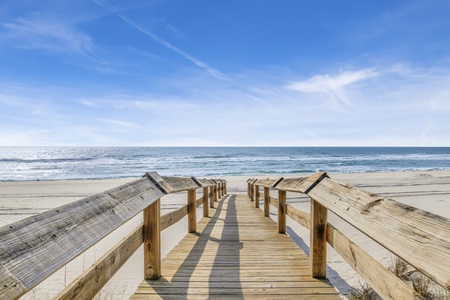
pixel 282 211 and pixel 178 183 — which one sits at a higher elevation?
pixel 178 183

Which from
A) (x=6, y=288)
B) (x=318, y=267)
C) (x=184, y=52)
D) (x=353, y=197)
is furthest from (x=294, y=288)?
(x=184, y=52)

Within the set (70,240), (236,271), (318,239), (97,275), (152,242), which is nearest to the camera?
(70,240)

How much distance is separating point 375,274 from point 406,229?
681mm

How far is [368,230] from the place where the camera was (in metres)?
1.54

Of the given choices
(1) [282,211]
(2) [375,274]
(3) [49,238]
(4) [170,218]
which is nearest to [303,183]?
(2) [375,274]

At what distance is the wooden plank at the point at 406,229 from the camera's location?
1.02 meters

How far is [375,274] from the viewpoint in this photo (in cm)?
175

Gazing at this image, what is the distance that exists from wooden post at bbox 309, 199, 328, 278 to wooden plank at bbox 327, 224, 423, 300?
0.32 metres

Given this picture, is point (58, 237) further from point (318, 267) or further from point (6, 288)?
point (318, 267)

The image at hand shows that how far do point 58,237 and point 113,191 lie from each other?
2.40ft

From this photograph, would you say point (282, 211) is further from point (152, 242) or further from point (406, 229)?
point (406, 229)

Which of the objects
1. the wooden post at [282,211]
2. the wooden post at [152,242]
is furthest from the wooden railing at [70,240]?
the wooden post at [282,211]

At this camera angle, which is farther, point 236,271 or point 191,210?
point 191,210

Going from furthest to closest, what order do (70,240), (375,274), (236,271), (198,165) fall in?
(198,165)
(236,271)
(375,274)
(70,240)
